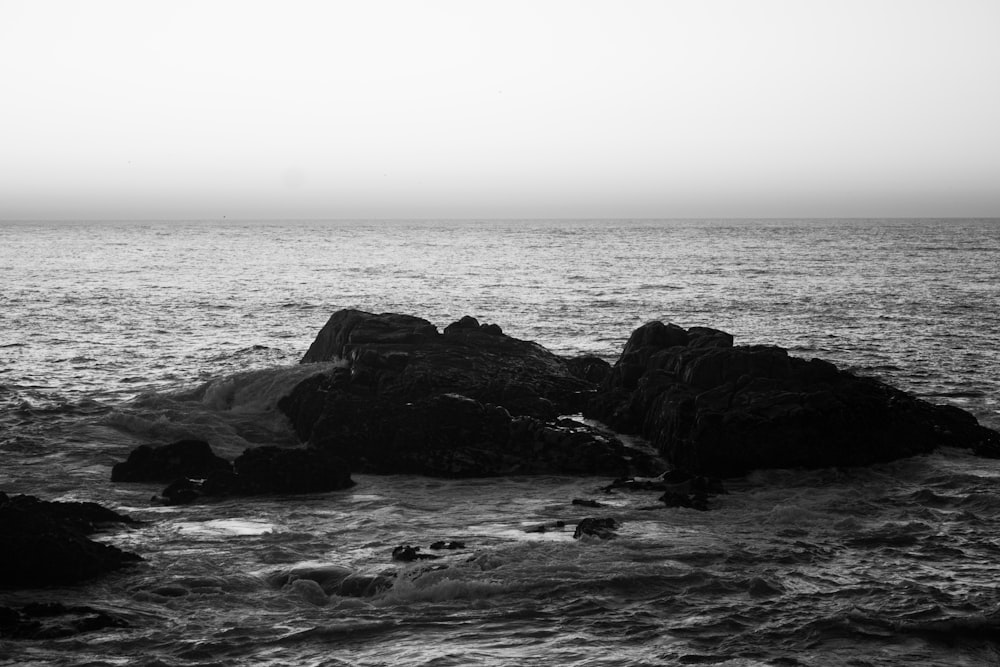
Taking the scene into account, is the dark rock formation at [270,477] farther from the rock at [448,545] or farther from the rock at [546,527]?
the rock at [546,527]

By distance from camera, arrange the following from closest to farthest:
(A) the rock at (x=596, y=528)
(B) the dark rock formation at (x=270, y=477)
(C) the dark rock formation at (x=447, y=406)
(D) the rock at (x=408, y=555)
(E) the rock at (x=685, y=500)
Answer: (D) the rock at (x=408, y=555) → (A) the rock at (x=596, y=528) → (E) the rock at (x=685, y=500) → (B) the dark rock formation at (x=270, y=477) → (C) the dark rock formation at (x=447, y=406)

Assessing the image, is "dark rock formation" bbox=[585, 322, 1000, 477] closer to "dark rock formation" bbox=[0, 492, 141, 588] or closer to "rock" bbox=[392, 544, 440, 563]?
"rock" bbox=[392, 544, 440, 563]

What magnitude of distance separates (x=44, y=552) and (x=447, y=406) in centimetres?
854

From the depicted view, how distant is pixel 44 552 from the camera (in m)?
12.2

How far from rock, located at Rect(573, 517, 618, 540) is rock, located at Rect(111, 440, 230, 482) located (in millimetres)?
6756

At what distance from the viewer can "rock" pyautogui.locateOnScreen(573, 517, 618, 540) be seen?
13828 millimetres

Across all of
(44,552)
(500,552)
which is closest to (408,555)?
(500,552)

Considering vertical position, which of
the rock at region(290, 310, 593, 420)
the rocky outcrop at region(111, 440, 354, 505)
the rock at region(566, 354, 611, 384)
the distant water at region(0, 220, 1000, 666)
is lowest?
the distant water at region(0, 220, 1000, 666)

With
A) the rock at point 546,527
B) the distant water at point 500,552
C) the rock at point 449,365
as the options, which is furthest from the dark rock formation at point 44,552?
the rock at point 449,365

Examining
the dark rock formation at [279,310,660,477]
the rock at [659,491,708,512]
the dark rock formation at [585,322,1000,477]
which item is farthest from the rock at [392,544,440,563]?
the dark rock formation at [585,322,1000,477]

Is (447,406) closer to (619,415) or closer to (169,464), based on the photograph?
(619,415)

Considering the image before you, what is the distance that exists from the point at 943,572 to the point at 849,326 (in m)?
28.1

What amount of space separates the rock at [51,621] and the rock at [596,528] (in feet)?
20.0

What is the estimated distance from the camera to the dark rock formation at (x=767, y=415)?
698 inches
